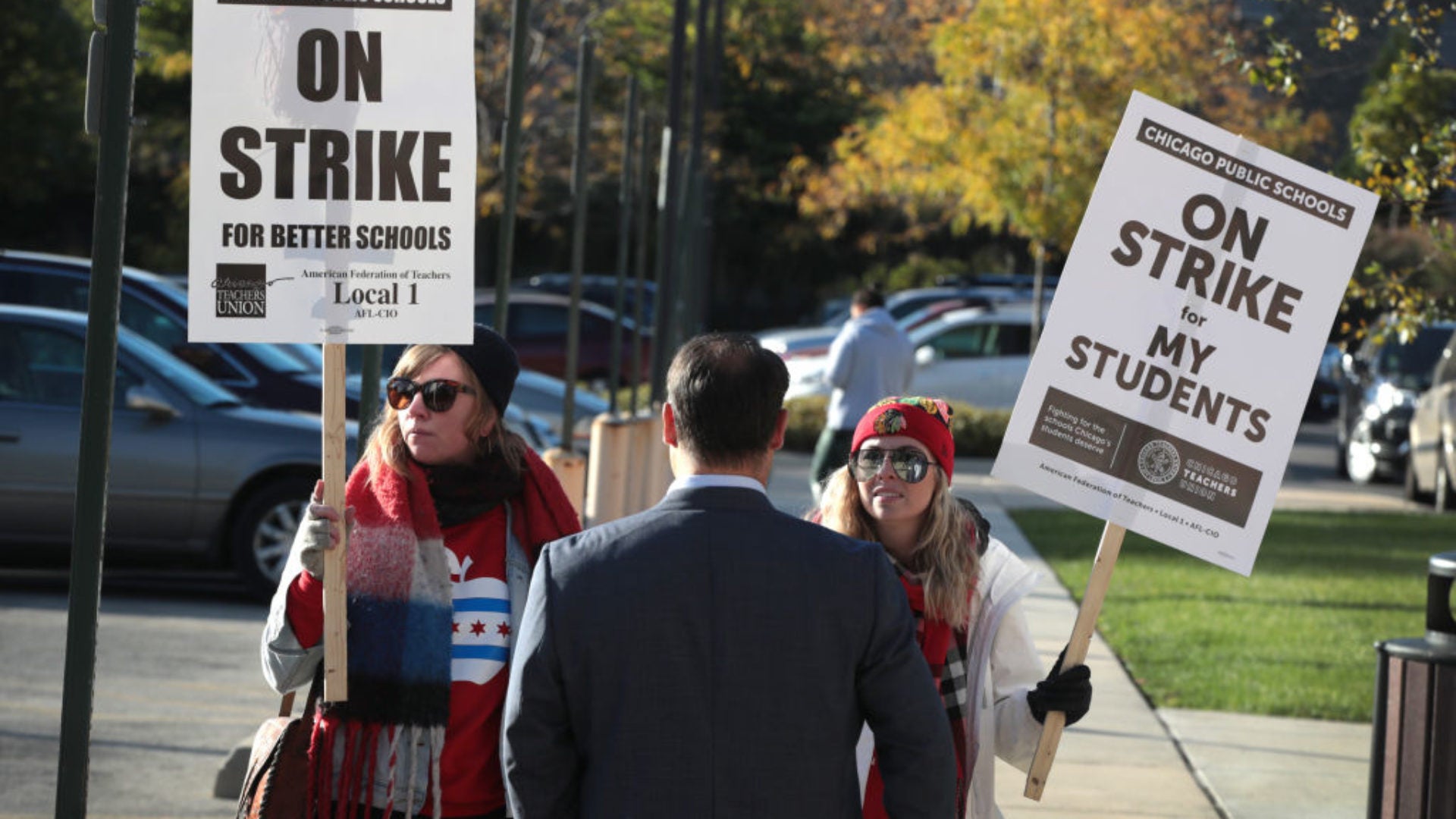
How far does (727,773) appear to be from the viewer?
3.18 m

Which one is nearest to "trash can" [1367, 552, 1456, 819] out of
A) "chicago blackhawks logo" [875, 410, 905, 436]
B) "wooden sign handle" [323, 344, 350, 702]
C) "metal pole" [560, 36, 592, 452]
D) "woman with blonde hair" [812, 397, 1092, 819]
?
"woman with blonde hair" [812, 397, 1092, 819]

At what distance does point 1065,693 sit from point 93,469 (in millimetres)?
2127

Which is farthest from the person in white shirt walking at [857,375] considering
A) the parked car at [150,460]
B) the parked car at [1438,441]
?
the parked car at [1438,441]

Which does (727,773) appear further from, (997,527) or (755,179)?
(755,179)

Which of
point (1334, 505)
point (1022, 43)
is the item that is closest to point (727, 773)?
point (1334, 505)

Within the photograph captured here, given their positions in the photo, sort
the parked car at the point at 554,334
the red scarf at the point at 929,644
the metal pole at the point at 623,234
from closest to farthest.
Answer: the red scarf at the point at 929,644 → the metal pole at the point at 623,234 → the parked car at the point at 554,334

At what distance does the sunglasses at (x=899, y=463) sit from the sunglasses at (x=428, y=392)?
833mm

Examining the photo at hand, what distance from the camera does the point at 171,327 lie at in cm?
1382

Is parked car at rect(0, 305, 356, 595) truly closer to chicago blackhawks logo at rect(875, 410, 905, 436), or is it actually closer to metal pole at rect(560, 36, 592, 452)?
metal pole at rect(560, 36, 592, 452)

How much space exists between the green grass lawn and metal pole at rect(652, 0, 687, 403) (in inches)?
136

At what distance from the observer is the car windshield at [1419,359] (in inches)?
893

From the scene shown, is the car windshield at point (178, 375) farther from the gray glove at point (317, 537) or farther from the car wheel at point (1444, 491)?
the car wheel at point (1444, 491)

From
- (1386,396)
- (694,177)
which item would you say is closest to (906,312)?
(1386,396)

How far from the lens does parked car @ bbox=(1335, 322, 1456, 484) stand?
22.6 metres
